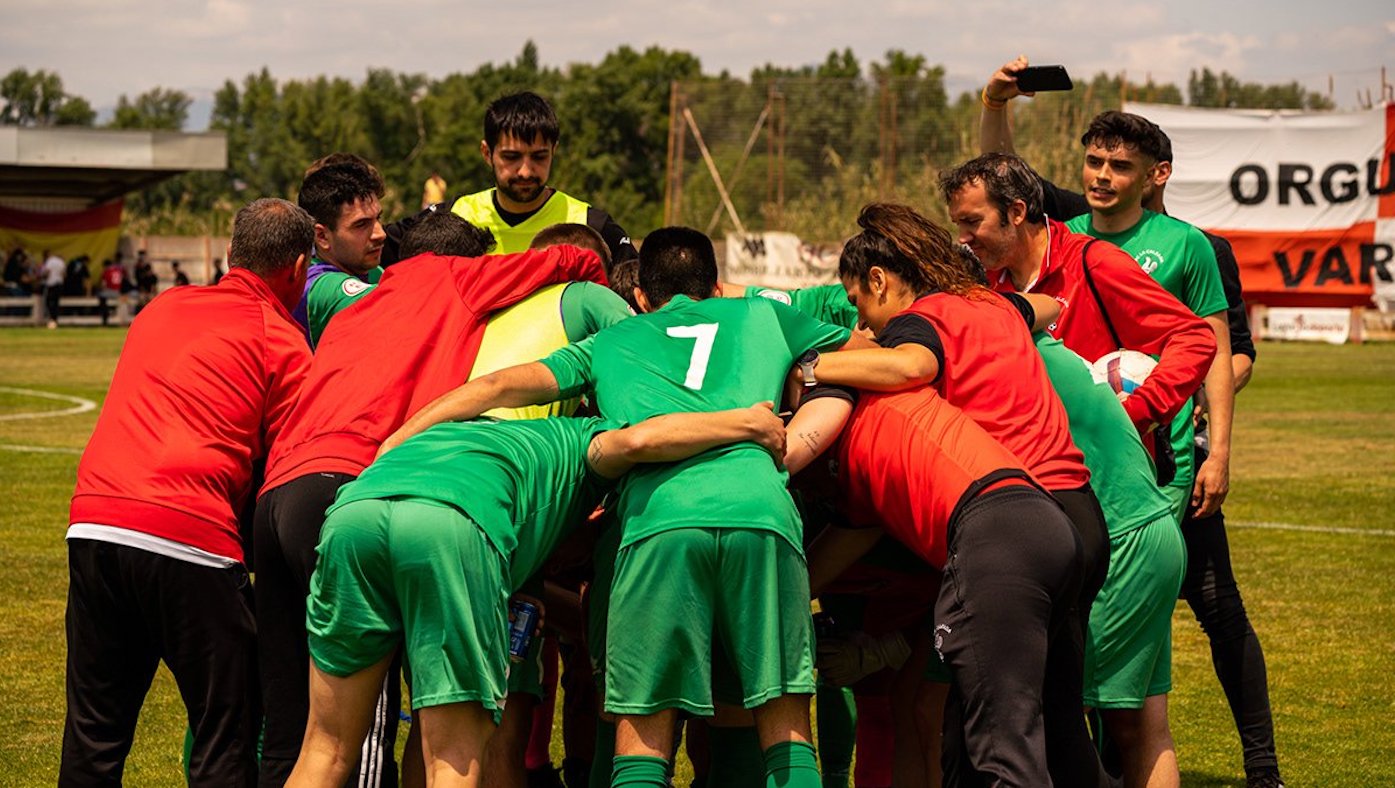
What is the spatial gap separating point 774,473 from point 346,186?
260 cm

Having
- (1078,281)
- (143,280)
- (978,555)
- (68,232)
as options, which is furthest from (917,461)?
(68,232)

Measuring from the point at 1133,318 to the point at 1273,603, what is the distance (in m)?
5.13

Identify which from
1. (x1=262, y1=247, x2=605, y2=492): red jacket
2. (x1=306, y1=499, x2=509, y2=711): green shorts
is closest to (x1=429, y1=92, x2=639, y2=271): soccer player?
(x1=262, y1=247, x2=605, y2=492): red jacket

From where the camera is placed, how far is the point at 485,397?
5.07 metres

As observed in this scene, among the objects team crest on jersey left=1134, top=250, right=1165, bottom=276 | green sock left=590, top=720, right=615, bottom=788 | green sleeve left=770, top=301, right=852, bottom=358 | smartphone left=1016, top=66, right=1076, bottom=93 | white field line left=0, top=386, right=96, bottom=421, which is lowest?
white field line left=0, top=386, right=96, bottom=421

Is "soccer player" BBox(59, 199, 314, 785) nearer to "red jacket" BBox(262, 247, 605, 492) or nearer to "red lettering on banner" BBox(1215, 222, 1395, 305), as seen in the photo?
"red jacket" BBox(262, 247, 605, 492)

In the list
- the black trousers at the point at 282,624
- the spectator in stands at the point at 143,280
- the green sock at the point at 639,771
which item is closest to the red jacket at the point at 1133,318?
the green sock at the point at 639,771

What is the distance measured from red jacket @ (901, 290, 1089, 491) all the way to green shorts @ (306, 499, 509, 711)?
1558mm

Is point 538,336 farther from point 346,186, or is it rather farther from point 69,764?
point 69,764

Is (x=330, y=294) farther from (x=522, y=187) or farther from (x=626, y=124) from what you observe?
(x=626, y=124)

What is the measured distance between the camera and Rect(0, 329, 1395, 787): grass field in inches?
283

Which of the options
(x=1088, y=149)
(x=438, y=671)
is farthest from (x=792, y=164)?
(x=438, y=671)

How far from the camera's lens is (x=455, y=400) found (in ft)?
16.6

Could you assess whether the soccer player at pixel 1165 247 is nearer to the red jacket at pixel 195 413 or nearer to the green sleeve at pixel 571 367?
the green sleeve at pixel 571 367
